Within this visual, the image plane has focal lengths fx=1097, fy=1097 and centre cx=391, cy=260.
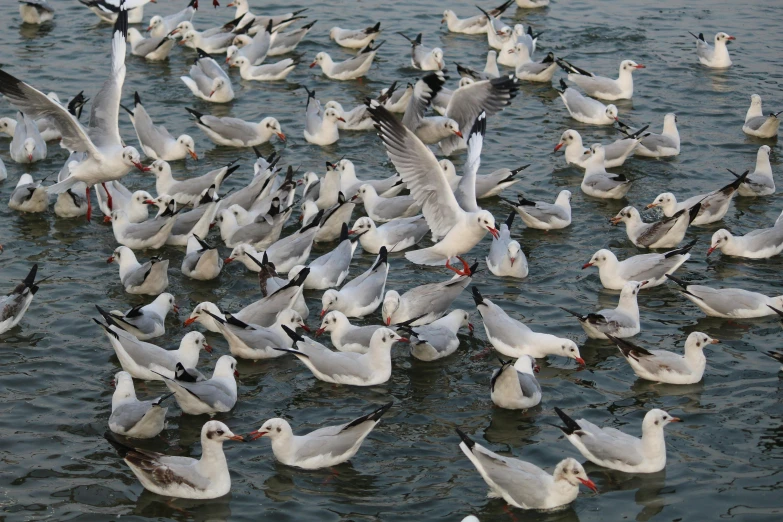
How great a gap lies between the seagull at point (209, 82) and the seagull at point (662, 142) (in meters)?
6.75

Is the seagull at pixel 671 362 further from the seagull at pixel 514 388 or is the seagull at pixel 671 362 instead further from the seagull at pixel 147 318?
the seagull at pixel 147 318

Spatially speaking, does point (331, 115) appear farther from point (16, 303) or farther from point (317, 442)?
point (317, 442)

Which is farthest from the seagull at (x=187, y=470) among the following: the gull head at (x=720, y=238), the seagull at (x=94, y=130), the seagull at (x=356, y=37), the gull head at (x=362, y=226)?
the seagull at (x=356, y=37)

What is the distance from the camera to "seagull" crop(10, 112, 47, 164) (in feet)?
52.7

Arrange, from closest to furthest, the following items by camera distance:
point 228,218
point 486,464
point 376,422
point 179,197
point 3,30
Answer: point 486,464
point 376,422
point 228,218
point 179,197
point 3,30

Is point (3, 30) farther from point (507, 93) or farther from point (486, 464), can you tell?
point (486, 464)

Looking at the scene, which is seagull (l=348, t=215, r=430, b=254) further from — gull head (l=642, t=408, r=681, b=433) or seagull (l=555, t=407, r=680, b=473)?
gull head (l=642, t=408, r=681, b=433)

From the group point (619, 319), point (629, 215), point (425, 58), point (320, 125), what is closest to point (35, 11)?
point (425, 58)

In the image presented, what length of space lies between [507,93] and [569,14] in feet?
30.3

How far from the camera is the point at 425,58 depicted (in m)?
20.3

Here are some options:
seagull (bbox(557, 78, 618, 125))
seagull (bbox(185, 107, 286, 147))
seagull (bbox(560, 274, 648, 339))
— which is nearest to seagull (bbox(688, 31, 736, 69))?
seagull (bbox(557, 78, 618, 125))

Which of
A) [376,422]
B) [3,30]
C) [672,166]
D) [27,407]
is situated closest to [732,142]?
[672,166]

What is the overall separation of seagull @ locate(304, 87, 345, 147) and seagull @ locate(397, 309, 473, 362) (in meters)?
6.26

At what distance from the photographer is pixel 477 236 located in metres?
13.0
